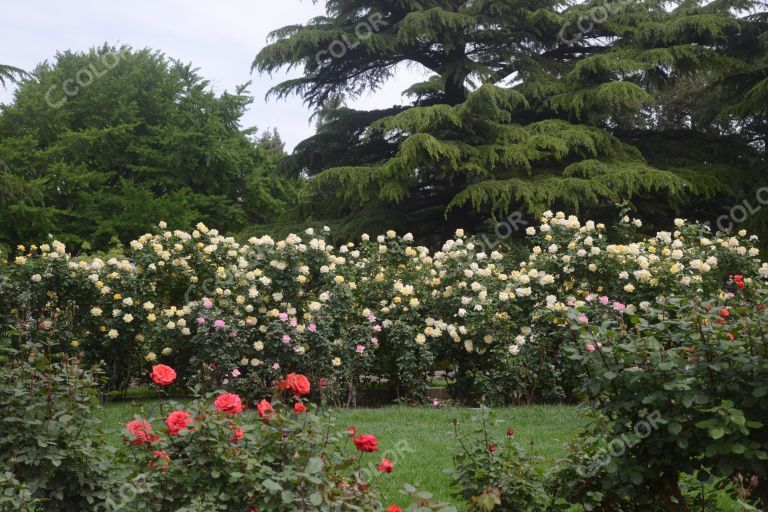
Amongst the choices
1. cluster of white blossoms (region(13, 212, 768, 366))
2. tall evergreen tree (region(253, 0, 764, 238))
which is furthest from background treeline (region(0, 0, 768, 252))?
cluster of white blossoms (region(13, 212, 768, 366))

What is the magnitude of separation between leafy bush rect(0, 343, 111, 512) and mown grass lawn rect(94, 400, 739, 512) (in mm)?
700

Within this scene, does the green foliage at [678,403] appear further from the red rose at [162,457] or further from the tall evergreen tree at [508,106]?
the tall evergreen tree at [508,106]

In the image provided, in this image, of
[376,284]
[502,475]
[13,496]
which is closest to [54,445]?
[13,496]

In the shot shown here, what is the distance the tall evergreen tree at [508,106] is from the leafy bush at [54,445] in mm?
9422

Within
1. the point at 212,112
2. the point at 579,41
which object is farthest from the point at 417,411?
the point at 212,112

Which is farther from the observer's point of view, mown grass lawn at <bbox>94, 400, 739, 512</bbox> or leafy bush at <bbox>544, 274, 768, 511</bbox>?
mown grass lawn at <bbox>94, 400, 739, 512</bbox>

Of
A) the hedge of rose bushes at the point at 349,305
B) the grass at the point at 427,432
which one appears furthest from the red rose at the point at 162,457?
the hedge of rose bushes at the point at 349,305

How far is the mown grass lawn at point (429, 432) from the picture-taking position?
4121 mm

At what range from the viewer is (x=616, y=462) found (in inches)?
101

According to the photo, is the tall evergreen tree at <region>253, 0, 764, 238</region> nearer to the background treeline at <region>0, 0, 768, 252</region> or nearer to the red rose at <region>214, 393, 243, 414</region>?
the background treeline at <region>0, 0, 768, 252</region>

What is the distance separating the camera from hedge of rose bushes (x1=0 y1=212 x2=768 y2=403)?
688 cm

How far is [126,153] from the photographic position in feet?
71.6

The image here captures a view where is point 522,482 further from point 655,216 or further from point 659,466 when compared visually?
point 655,216

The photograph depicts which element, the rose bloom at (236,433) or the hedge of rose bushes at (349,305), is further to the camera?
the hedge of rose bushes at (349,305)
